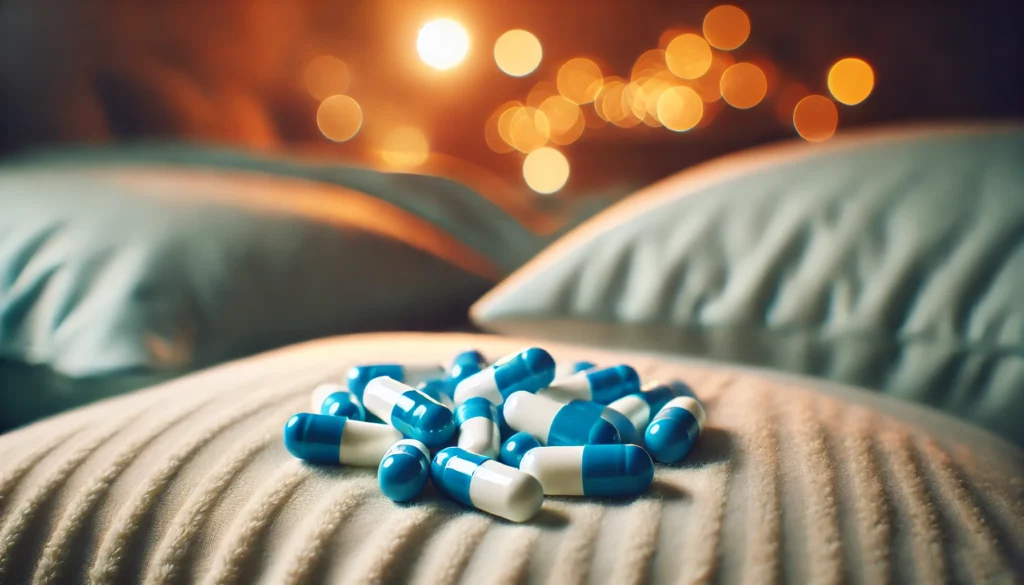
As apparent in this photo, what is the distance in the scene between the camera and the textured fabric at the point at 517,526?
35 centimetres

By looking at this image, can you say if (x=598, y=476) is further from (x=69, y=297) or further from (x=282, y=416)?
(x=69, y=297)

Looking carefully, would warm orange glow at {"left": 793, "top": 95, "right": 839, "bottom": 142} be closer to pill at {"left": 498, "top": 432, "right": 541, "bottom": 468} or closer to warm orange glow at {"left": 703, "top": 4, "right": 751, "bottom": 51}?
warm orange glow at {"left": 703, "top": 4, "right": 751, "bottom": 51}

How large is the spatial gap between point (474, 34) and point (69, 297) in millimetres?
2208

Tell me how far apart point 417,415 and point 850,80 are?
2092mm

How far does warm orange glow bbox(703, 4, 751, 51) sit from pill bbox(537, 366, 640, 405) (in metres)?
1.94

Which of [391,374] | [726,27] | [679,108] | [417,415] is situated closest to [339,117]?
[679,108]

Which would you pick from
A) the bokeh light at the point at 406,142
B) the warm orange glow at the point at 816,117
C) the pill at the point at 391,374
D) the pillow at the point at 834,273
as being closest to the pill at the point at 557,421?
the pill at the point at 391,374

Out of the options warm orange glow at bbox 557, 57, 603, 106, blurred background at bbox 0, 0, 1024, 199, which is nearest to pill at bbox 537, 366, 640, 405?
blurred background at bbox 0, 0, 1024, 199

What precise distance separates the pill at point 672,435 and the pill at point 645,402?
Answer: 39 millimetres

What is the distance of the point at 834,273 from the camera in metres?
0.72

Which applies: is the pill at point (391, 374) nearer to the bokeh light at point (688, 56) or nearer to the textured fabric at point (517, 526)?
the textured fabric at point (517, 526)

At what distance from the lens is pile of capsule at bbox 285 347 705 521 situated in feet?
1.34

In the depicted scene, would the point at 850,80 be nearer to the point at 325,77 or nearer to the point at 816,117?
the point at 816,117

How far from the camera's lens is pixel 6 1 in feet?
4.38
